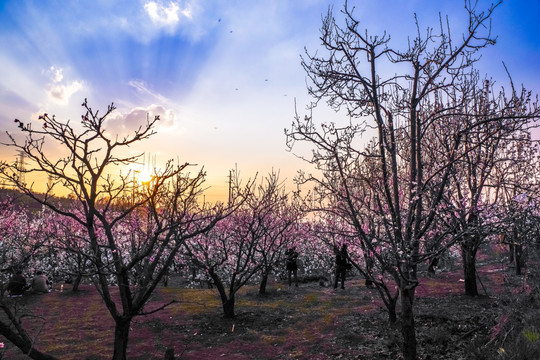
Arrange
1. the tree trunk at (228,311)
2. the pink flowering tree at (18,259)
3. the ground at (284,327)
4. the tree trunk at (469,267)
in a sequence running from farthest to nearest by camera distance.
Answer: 1. the tree trunk at (469,267)
2. the tree trunk at (228,311)
3. the ground at (284,327)
4. the pink flowering tree at (18,259)

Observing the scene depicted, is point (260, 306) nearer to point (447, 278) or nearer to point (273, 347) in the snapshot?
point (273, 347)

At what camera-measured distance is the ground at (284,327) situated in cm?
954

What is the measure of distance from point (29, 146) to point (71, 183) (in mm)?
1090

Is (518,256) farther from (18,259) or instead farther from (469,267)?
(18,259)

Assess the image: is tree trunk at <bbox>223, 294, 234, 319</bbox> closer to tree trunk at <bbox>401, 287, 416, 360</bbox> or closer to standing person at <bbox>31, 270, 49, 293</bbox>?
tree trunk at <bbox>401, 287, 416, 360</bbox>

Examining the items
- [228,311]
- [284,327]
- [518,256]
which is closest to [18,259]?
[228,311]

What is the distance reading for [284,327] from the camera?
41.1 ft

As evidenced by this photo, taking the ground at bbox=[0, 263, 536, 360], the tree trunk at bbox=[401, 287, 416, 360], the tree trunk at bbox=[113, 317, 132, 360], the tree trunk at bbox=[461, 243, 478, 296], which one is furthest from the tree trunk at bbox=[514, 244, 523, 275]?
the tree trunk at bbox=[113, 317, 132, 360]

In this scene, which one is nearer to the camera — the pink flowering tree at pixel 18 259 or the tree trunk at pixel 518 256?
the pink flowering tree at pixel 18 259

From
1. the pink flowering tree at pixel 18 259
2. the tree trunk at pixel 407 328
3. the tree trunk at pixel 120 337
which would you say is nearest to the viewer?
the pink flowering tree at pixel 18 259

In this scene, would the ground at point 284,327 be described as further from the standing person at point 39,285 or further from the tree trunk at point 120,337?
the tree trunk at point 120,337

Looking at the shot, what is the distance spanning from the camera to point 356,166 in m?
10.2

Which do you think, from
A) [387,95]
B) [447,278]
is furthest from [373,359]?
[447,278]

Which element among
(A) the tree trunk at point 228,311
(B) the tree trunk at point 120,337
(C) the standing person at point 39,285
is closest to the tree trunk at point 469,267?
(A) the tree trunk at point 228,311
